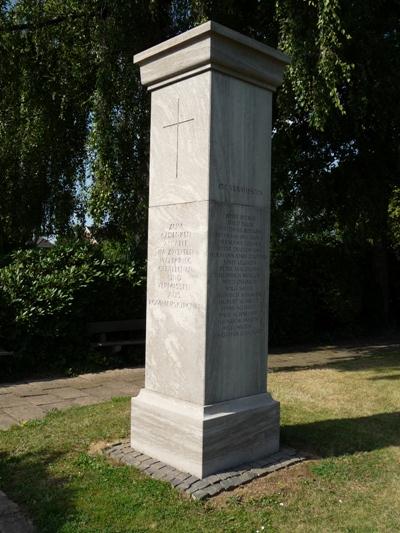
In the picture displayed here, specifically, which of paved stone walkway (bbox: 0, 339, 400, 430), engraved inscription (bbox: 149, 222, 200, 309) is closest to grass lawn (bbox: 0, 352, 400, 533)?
paved stone walkway (bbox: 0, 339, 400, 430)

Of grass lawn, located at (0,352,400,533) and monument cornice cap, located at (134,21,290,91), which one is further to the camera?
monument cornice cap, located at (134,21,290,91)

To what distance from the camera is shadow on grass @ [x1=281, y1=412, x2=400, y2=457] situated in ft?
15.4

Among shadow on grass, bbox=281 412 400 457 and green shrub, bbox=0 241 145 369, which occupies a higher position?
green shrub, bbox=0 241 145 369

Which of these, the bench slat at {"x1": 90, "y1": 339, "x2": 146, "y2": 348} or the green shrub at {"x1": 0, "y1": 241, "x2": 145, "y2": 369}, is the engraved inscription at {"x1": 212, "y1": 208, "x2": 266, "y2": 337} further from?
the bench slat at {"x1": 90, "y1": 339, "x2": 146, "y2": 348}

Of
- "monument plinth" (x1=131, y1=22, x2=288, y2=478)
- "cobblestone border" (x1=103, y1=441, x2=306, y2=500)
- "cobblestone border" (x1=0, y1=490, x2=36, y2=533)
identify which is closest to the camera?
"cobblestone border" (x1=0, y1=490, x2=36, y2=533)

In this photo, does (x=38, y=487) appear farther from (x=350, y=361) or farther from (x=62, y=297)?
(x=350, y=361)

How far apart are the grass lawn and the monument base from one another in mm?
295

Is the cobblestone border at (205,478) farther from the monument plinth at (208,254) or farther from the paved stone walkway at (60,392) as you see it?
the paved stone walkway at (60,392)

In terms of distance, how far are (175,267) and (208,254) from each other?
40 cm

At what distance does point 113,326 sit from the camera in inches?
360

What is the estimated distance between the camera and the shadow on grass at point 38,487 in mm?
3521

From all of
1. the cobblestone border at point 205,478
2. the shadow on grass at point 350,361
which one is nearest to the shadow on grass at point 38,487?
the cobblestone border at point 205,478

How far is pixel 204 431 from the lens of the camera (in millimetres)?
4027

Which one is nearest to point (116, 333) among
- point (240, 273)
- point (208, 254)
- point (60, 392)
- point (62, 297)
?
point (62, 297)
